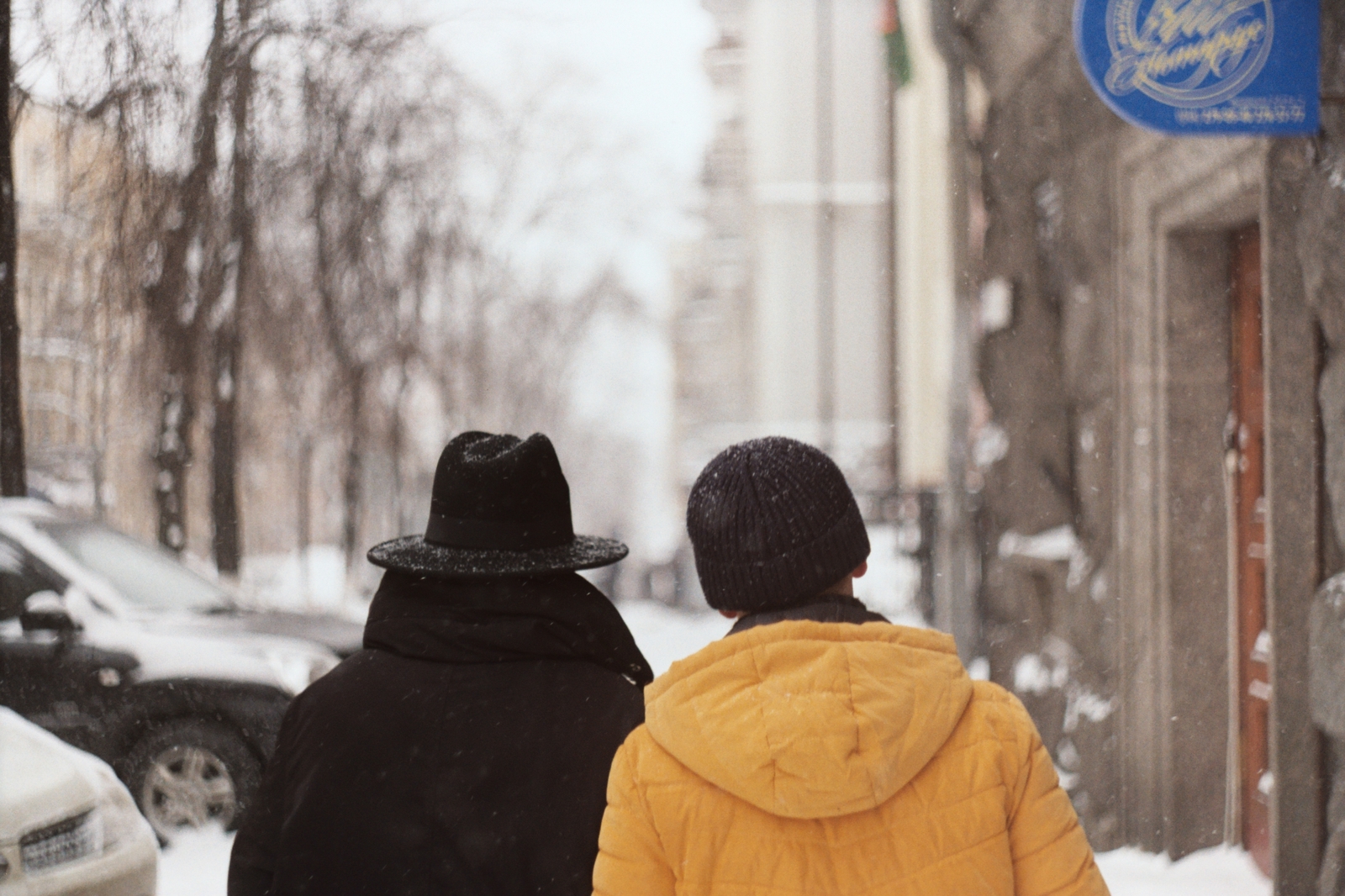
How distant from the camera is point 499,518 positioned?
1.70 metres

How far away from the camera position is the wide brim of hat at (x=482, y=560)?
5.35 ft

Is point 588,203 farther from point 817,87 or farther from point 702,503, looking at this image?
point 817,87

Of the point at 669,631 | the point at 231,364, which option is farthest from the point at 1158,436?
the point at 669,631

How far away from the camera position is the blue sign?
9.93 feet

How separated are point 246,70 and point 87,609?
5.29 feet

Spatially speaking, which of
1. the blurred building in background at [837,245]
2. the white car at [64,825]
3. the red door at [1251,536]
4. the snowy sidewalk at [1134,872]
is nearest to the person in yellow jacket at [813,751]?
the snowy sidewalk at [1134,872]

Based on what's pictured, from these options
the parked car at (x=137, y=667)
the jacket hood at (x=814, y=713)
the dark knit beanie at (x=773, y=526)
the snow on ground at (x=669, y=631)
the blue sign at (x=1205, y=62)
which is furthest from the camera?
the snow on ground at (x=669, y=631)

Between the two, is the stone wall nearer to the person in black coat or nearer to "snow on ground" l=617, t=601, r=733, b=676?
"snow on ground" l=617, t=601, r=733, b=676

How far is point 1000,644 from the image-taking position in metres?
6.06

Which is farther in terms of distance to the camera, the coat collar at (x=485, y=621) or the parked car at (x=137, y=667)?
the parked car at (x=137, y=667)

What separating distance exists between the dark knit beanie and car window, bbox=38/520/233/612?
2588 mm

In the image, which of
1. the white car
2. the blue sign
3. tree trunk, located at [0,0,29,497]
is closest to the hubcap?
the white car

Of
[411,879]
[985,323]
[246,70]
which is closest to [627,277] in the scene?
[985,323]

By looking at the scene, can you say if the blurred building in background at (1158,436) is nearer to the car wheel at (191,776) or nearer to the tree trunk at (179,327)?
the car wheel at (191,776)
